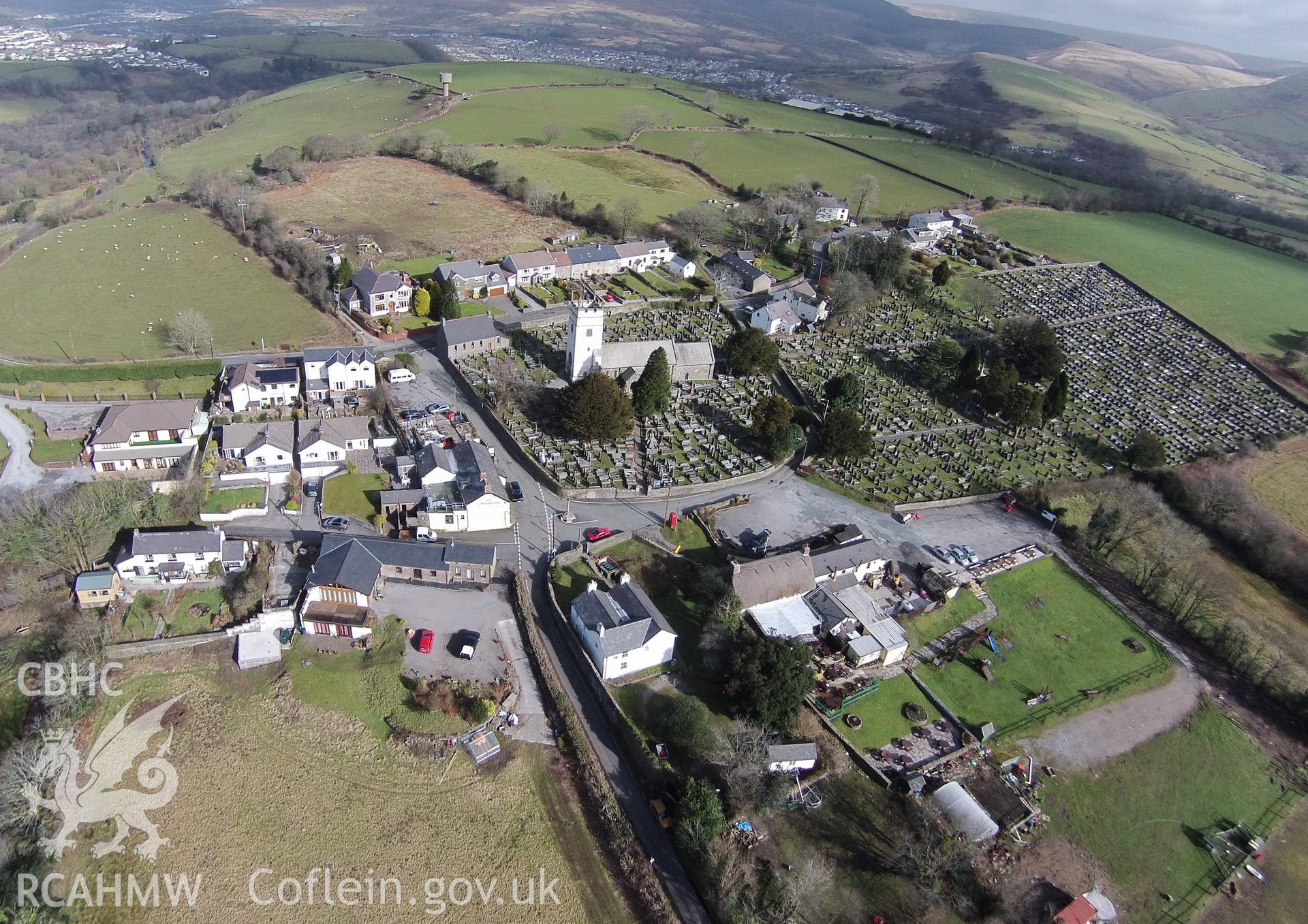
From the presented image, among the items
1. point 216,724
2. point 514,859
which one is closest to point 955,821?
point 514,859

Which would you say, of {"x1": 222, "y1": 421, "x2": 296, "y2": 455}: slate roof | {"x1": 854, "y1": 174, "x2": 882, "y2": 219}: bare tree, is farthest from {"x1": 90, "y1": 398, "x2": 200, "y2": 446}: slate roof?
{"x1": 854, "y1": 174, "x2": 882, "y2": 219}: bare tree

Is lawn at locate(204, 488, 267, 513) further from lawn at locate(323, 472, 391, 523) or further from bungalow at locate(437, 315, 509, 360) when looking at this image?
bungalow at locate(437, 315, 509, 360)

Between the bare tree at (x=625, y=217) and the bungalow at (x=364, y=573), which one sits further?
the bare tree at (x=625, y=217)

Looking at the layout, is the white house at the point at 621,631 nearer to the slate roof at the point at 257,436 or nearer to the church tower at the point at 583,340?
the church tower at the point at 583,340

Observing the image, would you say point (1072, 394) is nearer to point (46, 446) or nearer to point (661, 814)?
point (661, 814)

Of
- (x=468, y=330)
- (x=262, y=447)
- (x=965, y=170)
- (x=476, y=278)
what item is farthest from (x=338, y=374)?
(x=965, y=170)

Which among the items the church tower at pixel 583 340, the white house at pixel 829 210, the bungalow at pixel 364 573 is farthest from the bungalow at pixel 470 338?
the white house at pixel 829 210
